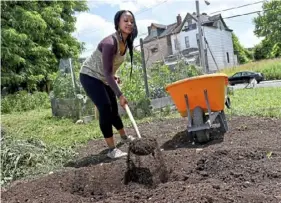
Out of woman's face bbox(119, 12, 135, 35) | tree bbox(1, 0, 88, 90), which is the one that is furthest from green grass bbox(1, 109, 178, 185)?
tree bbox(1, 0, 88, 90)

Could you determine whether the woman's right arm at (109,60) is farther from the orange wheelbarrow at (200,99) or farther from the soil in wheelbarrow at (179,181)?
the orange wheelbarrow at (200,99)

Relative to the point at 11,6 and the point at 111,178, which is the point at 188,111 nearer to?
the point at 111,178

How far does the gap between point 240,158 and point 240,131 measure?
5.32 ft

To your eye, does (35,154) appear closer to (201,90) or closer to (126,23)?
(126,23)

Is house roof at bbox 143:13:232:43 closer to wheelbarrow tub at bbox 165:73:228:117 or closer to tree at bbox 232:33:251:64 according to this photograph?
tree at bbox 232:33:251:64

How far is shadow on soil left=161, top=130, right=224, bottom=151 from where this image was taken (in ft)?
14.3

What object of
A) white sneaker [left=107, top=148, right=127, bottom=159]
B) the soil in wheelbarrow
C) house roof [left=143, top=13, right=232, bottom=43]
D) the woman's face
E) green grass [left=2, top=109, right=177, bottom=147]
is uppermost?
house roof [left=143, top=13, right=232, bottom=43]

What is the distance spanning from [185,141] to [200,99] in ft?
1.87

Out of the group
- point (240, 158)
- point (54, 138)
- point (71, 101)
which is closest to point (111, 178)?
point (240, 158)

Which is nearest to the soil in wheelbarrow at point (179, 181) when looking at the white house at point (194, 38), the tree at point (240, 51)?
the white house at point (194, 38)

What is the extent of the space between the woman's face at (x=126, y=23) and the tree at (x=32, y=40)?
40.3 feet

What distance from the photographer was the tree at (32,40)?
1559 cm

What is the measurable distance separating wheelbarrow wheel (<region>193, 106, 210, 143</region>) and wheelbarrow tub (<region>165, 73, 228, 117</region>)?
81 mm

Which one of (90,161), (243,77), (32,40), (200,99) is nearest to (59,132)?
(90,161)
